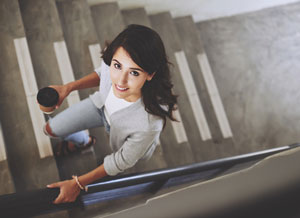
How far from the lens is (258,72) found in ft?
12.5

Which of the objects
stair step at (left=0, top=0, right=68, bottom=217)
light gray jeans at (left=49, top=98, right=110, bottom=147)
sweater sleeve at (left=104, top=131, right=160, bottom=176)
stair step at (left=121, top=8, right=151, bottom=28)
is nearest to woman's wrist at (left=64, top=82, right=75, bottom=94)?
light gray jeans at (left=49, top=98, right=110, bottom=147)

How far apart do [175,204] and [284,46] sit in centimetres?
433

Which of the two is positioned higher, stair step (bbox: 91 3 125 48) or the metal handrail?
stair step (bbox: 91 3 125 48)

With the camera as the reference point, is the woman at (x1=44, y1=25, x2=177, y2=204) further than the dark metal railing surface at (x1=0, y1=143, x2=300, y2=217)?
Yes

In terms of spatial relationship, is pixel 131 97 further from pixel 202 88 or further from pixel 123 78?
pixel 202 88

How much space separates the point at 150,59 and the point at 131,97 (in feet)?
0.70

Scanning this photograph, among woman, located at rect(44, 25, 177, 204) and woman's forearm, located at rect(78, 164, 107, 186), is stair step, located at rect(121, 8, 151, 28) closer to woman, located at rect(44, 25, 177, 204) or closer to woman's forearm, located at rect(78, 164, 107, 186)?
woman, located at rect(44, 25, 177, 204)

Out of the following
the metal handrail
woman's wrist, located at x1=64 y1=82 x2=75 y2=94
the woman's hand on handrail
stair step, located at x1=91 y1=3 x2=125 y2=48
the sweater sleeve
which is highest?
stair step, located at x1=91 y1=3 x2=125 y2=48

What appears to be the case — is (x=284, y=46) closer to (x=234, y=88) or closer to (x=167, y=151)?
(x=234, y=88)

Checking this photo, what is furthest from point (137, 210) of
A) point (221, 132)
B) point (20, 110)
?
point (221, 132)

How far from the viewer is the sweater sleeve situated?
1085mm

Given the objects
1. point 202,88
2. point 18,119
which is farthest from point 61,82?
point 202,88

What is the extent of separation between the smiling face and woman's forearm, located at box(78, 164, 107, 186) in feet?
1.15

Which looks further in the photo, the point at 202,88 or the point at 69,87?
the point at 202,88
